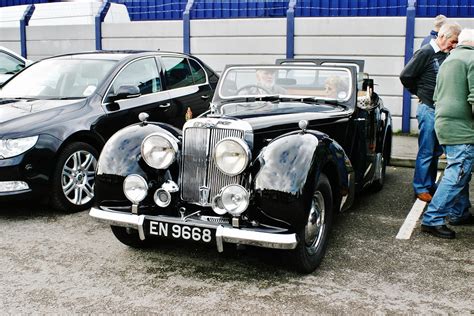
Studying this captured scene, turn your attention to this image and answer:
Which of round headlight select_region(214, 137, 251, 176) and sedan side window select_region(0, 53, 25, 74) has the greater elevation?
sedan side window select_region(0, 53, 25, 74)

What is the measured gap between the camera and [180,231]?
12.8ft

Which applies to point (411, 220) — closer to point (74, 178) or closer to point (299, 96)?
point (299, 96)

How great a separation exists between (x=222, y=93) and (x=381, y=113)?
2151 mm

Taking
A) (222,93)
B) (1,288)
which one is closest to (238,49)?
(222,93)

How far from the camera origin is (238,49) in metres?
11.0

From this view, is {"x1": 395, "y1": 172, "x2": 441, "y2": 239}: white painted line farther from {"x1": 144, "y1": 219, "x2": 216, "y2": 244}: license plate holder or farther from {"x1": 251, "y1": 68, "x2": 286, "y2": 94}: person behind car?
{"x1": 144, "y1": 219, "x2": 216, "y2": 244}: license plate holder

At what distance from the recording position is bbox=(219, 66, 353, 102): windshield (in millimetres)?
5484

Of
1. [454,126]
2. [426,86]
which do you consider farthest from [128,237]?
[426,86]

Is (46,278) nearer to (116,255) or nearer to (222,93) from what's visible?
(116,255)

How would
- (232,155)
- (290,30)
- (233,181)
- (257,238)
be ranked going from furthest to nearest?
1. (290,30)
2. (233,181)
3. (232,155)
4. (257,238)

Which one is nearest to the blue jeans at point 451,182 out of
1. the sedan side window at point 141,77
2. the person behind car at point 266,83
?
the person behind car at point 266,83

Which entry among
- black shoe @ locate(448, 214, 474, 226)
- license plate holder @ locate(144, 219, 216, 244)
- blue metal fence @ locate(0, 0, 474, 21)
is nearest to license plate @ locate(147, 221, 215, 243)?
license plate holder @ locate(144, 219, 216, 244)

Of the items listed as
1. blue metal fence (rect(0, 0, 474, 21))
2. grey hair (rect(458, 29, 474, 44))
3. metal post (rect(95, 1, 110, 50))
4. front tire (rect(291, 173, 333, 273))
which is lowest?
front tire (rect(291, 173, 333, 273))

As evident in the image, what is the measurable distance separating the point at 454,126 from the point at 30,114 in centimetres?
397
